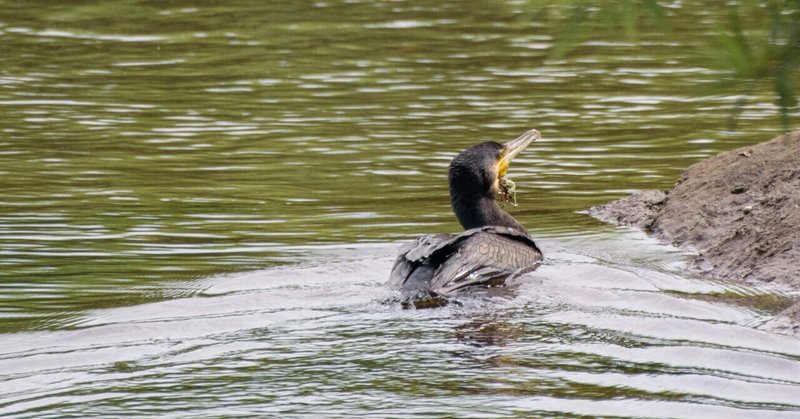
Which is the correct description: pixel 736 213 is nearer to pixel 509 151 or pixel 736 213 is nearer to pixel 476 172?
pixel 509 151

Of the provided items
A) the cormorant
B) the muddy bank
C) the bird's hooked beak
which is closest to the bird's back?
the cormorant

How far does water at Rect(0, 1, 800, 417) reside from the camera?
23.3 ft

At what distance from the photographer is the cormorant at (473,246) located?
376 inches

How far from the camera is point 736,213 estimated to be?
1121 cm

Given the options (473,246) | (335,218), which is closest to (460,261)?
(473,246)

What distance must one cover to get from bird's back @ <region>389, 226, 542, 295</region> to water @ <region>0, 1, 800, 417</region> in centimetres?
24

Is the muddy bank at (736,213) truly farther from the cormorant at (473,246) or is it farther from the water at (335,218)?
the cormorant at (473,246)

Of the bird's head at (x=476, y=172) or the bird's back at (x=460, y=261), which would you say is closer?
the bird's back at (x=460, y=261)

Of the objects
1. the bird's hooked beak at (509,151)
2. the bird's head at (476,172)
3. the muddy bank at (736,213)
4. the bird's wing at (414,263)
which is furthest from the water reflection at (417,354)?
the bird's hooked beak at (509,151)

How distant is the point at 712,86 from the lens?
11.6 feet

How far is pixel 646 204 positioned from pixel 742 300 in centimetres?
333

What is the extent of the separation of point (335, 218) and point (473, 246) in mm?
2777

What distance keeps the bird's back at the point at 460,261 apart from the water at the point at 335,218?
244 millimetres

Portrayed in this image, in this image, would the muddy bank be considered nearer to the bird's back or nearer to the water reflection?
the water reflection
